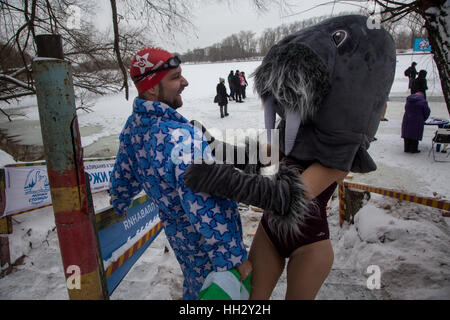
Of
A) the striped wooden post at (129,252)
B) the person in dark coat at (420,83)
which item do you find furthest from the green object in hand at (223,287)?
the person in dark coat at (420,83)

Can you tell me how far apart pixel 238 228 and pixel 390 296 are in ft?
6.60

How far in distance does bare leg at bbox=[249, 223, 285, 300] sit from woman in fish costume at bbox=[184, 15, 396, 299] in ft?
1.02

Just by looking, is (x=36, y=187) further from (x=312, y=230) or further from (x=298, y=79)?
(x=298, y=79)

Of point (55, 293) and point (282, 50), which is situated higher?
point (282, 50)

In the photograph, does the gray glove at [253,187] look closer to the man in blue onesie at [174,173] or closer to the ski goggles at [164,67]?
the man in blue onesie at [174,173]

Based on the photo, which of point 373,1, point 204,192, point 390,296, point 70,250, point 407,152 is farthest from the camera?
point 407,152

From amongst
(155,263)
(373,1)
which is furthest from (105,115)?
(373,1)

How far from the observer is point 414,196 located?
9.65 feet

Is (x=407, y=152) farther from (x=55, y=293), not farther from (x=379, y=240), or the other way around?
(x=55, y=293)

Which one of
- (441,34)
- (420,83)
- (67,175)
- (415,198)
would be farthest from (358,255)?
(420,83)

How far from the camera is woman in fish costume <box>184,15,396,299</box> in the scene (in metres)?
1.03

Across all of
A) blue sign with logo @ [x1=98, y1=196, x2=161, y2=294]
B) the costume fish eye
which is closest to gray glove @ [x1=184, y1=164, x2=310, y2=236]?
the costume fish eye

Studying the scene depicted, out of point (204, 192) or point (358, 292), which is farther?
point (358, 292)

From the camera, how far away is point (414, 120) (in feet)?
21.5
